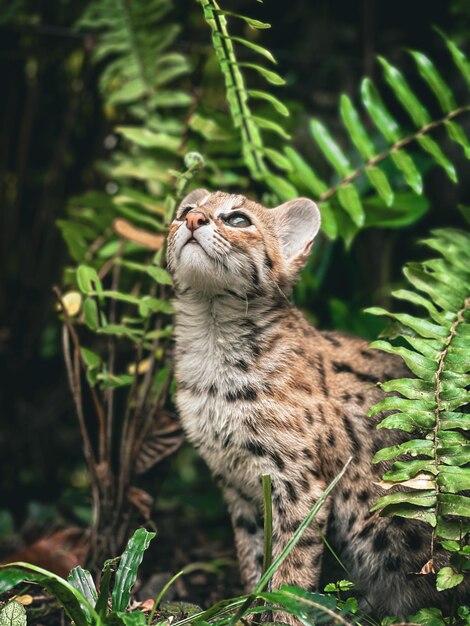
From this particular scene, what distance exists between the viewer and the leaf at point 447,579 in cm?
281

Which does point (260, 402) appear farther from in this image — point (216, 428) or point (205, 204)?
point (205, 204)

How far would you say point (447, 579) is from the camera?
112 inches

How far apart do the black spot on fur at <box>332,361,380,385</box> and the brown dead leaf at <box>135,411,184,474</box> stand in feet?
3.25

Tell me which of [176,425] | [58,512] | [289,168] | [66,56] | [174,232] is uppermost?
[66,56]

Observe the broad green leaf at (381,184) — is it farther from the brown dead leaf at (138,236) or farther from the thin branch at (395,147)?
the brown dead leaf at (138,236)

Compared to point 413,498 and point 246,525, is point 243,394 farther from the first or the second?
point 413,498

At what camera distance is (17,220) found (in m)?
5.37

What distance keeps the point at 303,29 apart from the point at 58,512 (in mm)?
4534

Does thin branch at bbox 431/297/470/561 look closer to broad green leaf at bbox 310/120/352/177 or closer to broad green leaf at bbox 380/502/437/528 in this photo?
broad green leaf at bbox 380/502/437/528

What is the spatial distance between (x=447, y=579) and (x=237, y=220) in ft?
6.08

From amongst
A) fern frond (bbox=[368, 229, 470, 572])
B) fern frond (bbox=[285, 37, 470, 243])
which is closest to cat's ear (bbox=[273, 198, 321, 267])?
fern frond (bbox=[285, 37, 470, 243])

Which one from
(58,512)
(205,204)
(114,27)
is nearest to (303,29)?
(114,27)

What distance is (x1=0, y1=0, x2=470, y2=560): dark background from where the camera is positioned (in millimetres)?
5219

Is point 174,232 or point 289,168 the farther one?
point 289,168
